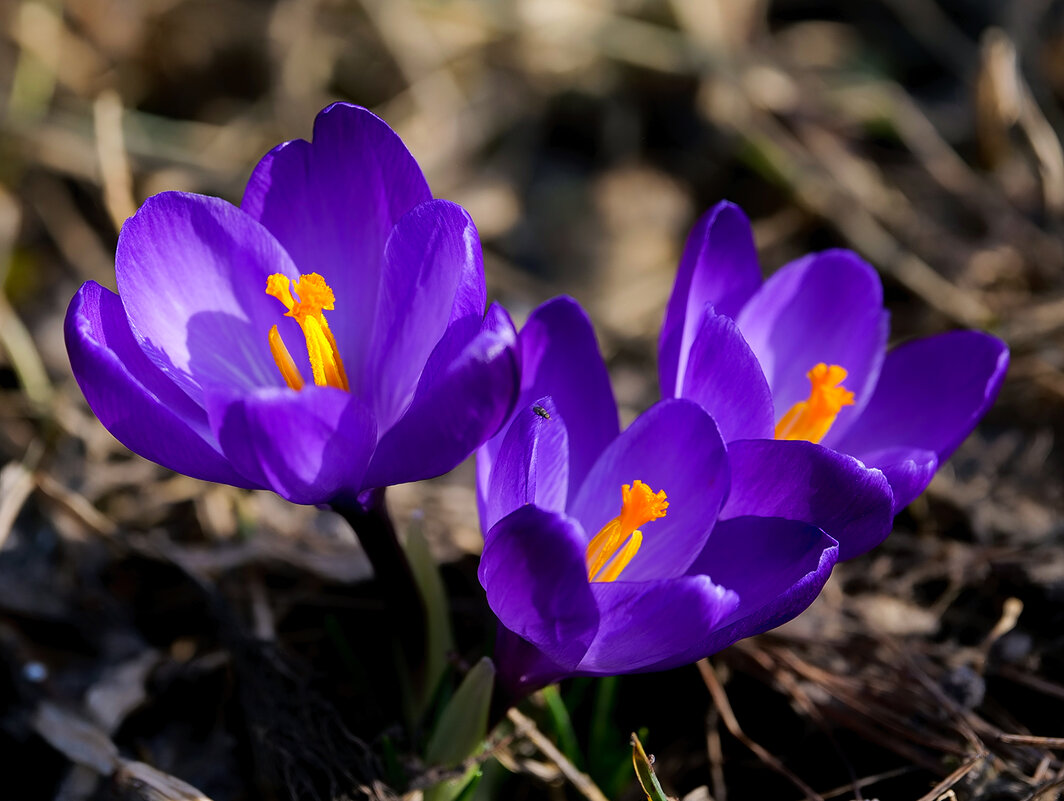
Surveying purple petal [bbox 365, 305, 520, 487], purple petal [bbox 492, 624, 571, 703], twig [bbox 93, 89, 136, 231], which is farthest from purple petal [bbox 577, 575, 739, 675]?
twig [bbox 93, 89, 136, 231]

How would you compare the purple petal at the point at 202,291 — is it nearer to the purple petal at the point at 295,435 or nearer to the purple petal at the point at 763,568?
the purple petal at the point at 295,435

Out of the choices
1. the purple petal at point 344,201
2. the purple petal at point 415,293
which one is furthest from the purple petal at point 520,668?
the purple petal at point 344,201

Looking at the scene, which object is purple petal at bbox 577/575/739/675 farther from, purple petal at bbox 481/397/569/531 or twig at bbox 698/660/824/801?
twig at bbox 698/660/824/801

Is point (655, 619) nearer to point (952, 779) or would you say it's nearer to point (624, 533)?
point (624, 533)

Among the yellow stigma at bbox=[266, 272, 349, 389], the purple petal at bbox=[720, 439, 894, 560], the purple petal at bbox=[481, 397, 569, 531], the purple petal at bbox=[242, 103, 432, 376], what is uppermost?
the purple petal at bbox=[242, 103, 432, 376]

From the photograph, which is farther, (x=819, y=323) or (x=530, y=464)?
(x=819, y=323)

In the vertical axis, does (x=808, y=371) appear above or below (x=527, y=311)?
above

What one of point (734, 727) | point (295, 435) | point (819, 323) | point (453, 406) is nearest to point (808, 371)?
point (819, 323)
